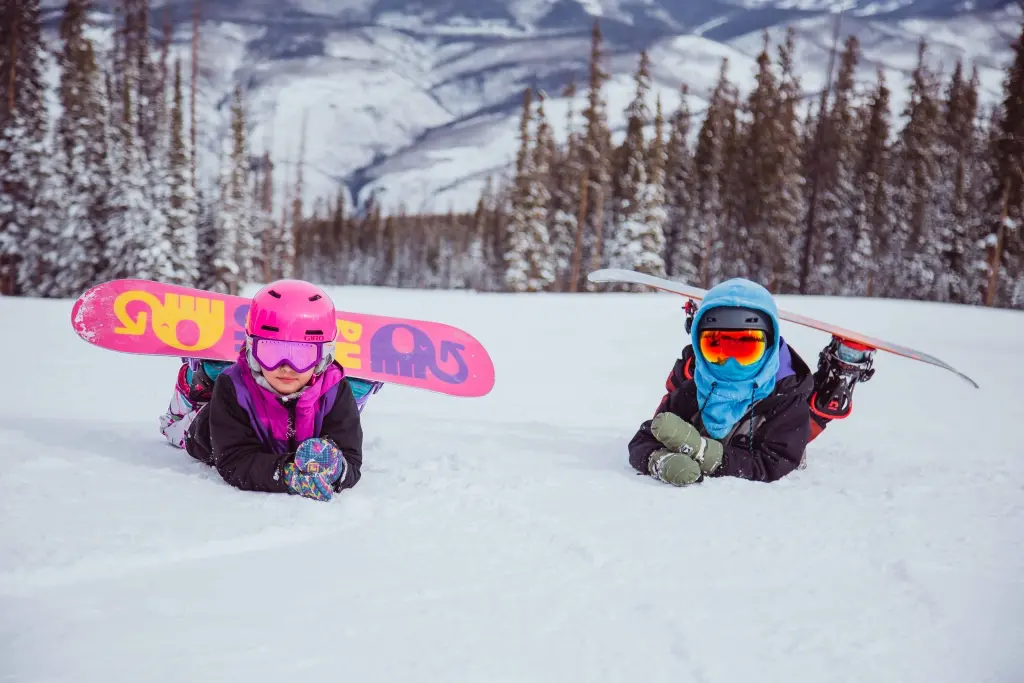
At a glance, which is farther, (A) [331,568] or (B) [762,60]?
(B) [762,60]

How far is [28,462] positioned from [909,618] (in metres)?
3.98

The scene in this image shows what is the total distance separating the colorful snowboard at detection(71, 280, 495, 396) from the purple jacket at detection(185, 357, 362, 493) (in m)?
0.78

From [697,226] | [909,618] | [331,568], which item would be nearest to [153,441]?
[331,568]

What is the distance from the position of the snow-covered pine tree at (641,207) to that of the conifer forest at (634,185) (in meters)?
0.12

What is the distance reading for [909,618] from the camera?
2285 millimetres

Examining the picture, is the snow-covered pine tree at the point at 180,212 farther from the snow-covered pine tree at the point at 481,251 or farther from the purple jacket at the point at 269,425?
the snow-covered pine tree at the point at 481,251

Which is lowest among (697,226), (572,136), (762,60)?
(697,226)

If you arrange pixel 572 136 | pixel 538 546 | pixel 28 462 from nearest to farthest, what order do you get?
pixel 538 546 → pixel 28 462 → pixel 572 136

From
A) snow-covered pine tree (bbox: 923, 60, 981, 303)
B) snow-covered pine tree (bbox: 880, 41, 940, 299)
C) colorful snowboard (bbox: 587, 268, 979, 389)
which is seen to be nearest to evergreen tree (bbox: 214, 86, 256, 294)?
colorful snowboard (bbox: 587, 268, 979, 389)

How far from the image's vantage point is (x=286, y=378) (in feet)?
10.8

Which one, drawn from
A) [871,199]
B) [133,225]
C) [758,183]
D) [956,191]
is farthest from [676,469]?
[871,199]

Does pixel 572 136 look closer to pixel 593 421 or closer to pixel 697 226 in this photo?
pixel 697 226

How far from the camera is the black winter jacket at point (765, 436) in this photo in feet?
12.8

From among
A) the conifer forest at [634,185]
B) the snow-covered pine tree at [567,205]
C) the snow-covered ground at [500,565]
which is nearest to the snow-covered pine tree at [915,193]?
the conifer forest at [634,185]
